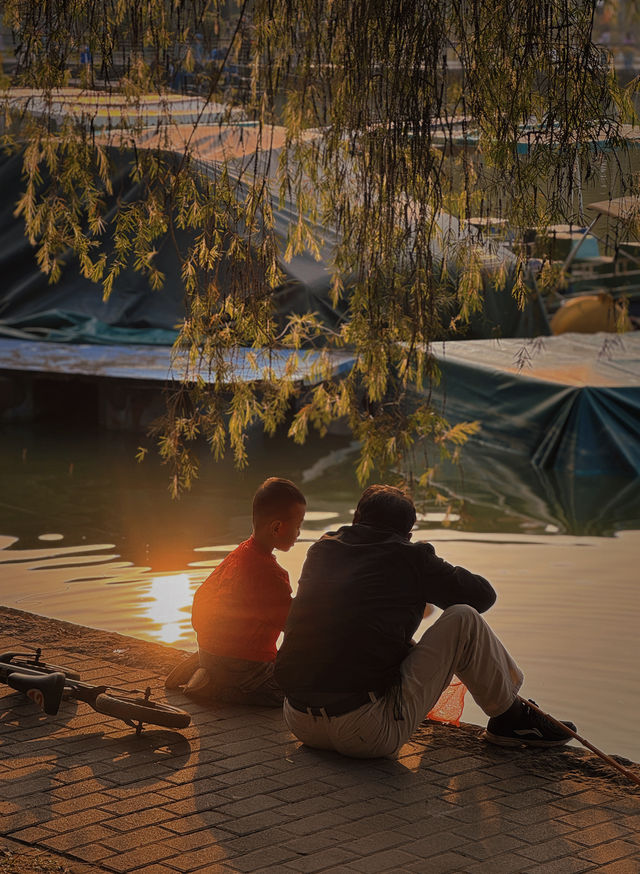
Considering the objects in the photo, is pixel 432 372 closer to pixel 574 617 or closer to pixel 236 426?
pixel 236 426

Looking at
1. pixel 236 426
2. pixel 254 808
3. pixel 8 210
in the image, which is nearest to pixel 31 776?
pixel 254 808

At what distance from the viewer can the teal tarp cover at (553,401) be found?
43.7 ft

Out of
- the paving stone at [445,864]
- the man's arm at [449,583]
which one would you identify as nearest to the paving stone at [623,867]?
the paving stone at [445,864]

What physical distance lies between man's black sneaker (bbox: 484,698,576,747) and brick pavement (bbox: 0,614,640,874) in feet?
0.17

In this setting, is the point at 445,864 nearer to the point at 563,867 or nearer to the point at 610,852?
the point at 563,867

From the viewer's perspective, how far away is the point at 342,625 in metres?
4.41

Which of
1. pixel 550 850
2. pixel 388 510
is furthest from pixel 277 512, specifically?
pixel 550 850

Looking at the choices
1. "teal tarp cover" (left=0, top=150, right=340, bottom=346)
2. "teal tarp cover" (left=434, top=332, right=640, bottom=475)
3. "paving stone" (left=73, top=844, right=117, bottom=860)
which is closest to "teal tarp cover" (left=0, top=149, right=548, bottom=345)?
"teal tarp cover" (left=0, top=150, right=340, bottom=346)

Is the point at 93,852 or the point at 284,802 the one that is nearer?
the point at 93,852

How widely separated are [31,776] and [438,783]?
4.58 ft

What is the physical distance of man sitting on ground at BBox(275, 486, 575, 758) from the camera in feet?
14.5

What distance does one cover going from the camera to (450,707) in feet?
16.6

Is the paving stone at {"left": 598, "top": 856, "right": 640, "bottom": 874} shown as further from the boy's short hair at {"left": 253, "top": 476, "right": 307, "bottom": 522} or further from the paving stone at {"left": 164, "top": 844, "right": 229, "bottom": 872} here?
the boy's short hair at {"left": 253, "top": 476, "right": 307, "bottom": 522}

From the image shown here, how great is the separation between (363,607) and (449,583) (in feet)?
1.07
